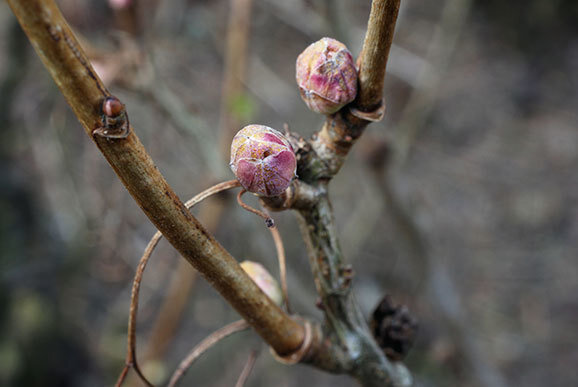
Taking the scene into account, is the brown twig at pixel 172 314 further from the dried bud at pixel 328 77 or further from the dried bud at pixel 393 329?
the dried bud at pixel 328 77

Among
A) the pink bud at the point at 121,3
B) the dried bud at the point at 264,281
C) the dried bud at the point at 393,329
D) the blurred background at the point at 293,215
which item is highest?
the pink bud at the point at 121,3

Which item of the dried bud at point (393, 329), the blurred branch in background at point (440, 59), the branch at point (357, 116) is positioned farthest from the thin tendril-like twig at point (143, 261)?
the blurred branch in background at point (440, 59)

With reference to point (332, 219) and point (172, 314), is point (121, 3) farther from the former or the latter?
point (172, 314)

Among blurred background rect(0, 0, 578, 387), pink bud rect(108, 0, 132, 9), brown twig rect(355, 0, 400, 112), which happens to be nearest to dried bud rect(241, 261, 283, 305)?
brown twig rect(355, 0, 400, 112)

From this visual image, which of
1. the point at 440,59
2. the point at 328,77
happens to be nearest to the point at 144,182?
the point at 328,77

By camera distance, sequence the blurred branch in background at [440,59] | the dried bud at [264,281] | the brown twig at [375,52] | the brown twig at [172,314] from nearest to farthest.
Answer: the brown twig at [375,52], the dried bud at [264,281], the blurred branch in background at [440,59], the brown twig at [172,314]

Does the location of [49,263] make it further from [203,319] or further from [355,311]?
[355,311]

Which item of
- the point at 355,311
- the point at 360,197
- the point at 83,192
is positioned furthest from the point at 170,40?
the point at 355,311
